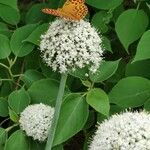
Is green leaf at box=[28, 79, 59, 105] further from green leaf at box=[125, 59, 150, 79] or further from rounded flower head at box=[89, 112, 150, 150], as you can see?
rounded flower head at box=[89, 112, 150, 150]

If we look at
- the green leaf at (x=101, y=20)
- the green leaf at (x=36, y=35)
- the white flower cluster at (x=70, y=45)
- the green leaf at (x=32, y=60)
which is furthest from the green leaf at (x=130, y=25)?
the green leaf at (x=32, y=60)

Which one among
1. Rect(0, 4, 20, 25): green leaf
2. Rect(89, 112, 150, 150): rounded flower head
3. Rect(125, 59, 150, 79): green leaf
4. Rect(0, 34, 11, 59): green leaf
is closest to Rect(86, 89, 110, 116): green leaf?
Rect(89, 112, 150, 150): rounded flower head

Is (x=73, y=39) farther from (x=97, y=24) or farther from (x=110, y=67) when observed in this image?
(x=97, y=24)

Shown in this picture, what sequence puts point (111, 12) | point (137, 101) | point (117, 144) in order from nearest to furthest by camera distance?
point (117, 144) < point (137, 101) < point (111, 12)

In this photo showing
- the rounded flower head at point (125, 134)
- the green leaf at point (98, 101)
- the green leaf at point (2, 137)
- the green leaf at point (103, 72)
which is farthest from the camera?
the green leaf at point (2, 137)

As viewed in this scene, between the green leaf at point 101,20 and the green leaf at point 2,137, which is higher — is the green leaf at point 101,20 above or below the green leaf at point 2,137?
above

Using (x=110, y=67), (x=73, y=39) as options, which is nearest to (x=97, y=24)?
(x=110, y=67)

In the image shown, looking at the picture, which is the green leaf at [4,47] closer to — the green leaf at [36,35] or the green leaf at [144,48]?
the green leaf at [36,35]
